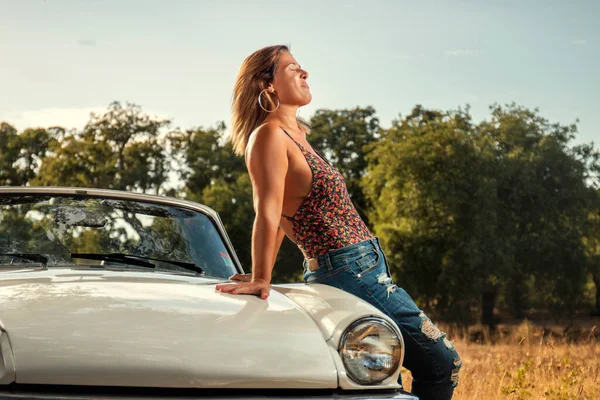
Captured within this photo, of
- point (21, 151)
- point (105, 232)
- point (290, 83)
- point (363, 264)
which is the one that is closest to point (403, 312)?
point (363, 264)

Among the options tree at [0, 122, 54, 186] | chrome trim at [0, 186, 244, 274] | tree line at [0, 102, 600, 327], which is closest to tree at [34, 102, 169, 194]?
tree at [0, 122, 54, 186]

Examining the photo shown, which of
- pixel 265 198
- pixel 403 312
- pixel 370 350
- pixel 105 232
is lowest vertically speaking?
pixel 370 350

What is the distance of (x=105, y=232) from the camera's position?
14.5 feet

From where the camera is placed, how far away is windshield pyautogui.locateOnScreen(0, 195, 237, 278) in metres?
4.23

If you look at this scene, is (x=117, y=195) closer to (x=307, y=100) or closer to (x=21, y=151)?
(x=307, y=100)

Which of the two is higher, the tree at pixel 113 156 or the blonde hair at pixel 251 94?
the tree at pixel 113 156

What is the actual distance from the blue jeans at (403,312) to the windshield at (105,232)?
108cm

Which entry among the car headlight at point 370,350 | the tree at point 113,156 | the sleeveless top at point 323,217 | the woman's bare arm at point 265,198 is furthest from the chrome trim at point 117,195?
the tree at point 113,156

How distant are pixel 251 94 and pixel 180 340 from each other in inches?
53.5

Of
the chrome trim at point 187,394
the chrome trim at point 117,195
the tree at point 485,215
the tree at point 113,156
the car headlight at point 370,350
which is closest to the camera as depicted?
the chrome trim at point 187,394

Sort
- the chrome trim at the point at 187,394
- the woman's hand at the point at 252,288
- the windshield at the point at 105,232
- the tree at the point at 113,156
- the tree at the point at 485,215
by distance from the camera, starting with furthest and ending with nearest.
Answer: the tree at the point at 113,156
the tree at the point at 485,215
the windshield at the point at 105,232
the woman's hand at the point at 252,288
the chrome trim at the point at 187,394

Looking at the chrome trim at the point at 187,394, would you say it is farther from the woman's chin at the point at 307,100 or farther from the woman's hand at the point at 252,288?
the woman's chin at the point at 307,100

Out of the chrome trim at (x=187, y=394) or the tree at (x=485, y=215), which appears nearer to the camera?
the chrome trim at (x=187, y=394)

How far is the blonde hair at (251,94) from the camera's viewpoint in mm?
3713
